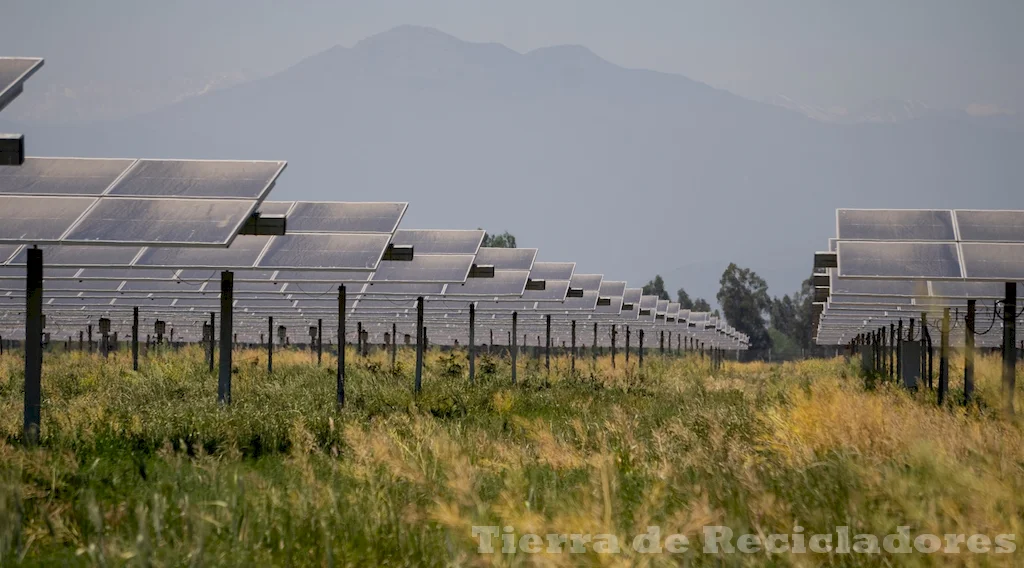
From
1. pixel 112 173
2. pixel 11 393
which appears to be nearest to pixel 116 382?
pixel 11 393

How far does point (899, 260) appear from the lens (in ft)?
62.9

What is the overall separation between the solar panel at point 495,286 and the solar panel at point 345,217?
20.4 feet

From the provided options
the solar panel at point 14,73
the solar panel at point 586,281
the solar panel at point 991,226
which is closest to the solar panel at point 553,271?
the solar panel at point 586,281

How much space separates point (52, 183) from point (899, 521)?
13.1 meters

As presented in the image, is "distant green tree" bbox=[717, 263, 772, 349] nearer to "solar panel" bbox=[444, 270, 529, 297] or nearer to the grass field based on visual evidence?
"solar panel" bbox=[444, 270, 529, 297]

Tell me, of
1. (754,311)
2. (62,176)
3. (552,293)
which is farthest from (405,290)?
(754,311)

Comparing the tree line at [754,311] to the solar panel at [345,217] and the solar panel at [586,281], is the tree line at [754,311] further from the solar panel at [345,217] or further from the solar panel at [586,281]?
the solar panel at [345,217]

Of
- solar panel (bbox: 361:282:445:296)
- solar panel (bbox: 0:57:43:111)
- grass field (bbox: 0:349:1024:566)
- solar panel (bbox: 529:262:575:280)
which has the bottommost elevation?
grass field (bbox: 0:349:1024:566)

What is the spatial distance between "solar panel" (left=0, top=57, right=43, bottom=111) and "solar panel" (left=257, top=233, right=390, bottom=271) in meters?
6.42

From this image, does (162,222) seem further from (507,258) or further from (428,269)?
(507,258)

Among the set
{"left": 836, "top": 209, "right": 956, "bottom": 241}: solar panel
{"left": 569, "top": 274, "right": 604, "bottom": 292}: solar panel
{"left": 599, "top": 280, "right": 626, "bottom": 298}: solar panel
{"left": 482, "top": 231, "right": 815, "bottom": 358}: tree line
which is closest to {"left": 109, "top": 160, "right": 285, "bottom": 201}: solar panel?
{"left": 836, "top": 209, "right": 956, "bottom": 241}: solar panel

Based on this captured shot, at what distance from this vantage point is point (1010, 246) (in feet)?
64.0

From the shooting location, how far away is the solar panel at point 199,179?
16.6m

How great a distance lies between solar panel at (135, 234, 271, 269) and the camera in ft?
63.7
